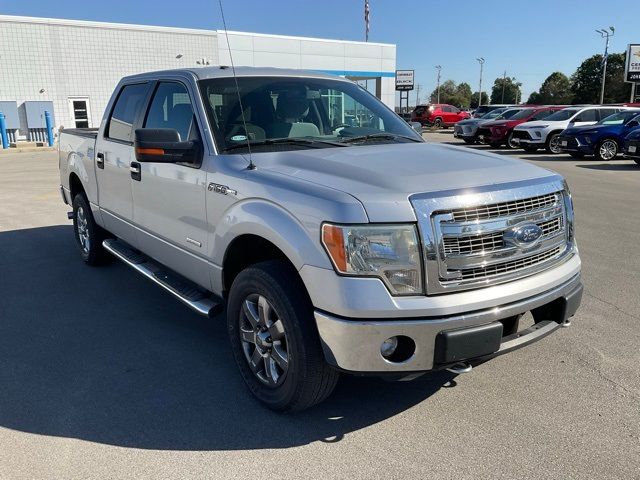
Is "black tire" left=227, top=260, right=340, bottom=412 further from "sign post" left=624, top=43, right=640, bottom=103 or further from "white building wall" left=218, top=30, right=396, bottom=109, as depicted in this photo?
"sign post" left=624, top=43, right=640, bottom=103

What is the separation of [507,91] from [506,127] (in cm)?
10027

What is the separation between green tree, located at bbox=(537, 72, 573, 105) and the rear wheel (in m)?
73.3

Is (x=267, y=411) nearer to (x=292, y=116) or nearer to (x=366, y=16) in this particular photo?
(x=292, y=116)

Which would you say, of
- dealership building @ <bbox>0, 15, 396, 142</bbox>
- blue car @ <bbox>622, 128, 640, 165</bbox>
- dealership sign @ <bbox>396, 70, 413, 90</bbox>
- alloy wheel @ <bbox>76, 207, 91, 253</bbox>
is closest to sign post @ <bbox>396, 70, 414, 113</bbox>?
dealership sign @ <bbox>396, 70, 413, 90</bbox>

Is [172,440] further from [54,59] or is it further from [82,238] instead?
[54,59]

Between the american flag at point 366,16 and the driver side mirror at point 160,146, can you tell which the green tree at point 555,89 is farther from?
the driver side mirror at point 160,146

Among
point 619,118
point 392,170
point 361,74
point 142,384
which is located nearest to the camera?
point 392,170

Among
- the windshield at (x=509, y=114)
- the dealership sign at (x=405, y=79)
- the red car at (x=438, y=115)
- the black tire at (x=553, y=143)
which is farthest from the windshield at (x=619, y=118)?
the red car at (x=438, y=115)

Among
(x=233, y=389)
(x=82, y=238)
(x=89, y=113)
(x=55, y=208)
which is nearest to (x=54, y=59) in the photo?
(x=89, y=113)

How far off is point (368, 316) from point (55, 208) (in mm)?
8959

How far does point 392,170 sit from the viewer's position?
9.78ft

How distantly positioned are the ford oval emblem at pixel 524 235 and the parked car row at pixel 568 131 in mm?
14596

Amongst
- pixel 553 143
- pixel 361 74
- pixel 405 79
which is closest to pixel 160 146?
pixel 553 143

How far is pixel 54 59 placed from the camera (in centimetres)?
2716
